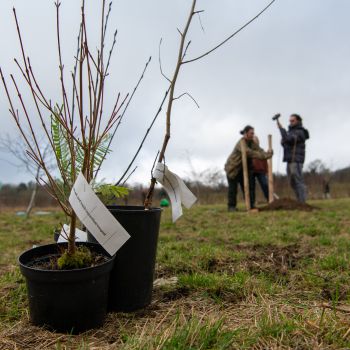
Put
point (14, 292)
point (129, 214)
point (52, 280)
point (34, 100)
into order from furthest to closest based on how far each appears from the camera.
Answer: point (14, 292) < point (129, 214) < point (34, 100) < point (52, 280)

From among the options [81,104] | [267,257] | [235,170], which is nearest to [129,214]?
[81,104]

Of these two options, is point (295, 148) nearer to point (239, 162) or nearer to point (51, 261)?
point (239, 162)

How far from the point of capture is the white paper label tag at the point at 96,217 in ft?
4.25

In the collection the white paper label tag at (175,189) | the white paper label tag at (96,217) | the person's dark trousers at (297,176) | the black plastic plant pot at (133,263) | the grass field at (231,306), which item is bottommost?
the grass field at (231,306)

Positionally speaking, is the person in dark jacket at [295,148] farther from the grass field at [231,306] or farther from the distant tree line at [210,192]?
the distant tree line at [210,192]

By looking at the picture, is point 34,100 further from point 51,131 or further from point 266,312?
point 266,312

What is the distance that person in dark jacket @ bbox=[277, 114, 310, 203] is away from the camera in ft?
24.8

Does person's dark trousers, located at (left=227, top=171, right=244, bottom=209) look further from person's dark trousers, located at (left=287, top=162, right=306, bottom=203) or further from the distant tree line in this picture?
the distant tree line

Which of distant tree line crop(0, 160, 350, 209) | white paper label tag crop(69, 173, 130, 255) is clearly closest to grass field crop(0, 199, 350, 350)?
white paper label tag crop(69, 173, 130, 255)

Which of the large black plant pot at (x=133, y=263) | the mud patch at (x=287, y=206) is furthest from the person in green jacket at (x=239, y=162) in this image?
the large black plant pot at (x=133, y=263)

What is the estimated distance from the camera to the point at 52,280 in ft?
4.37

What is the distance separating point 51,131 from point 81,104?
0.96 feet

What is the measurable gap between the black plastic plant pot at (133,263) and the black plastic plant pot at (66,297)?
0.56 ft

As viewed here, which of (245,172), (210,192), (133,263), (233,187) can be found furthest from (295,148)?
(210,192)
